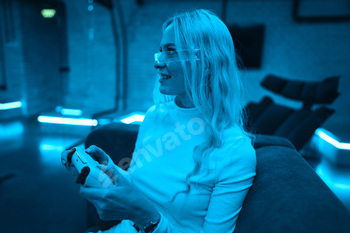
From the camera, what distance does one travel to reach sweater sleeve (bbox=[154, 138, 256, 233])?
678 millimetres

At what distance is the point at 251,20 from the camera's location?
15.0 ft

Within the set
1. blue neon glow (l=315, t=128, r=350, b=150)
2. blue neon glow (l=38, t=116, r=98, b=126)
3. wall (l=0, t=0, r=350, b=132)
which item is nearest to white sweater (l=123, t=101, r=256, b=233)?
blue neon glow (l=315, t=128, r=350, b=150)

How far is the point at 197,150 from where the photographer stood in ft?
2.53

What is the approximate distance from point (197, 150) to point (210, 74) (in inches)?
10.2

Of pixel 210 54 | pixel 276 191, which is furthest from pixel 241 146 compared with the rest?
pixel 210 54

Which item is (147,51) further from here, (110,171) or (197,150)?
(110,171)

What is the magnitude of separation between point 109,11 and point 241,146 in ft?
16.6

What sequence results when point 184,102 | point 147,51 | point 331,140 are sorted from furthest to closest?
point 147,51, point 331,140, point 184,102

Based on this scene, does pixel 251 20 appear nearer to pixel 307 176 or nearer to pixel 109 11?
pixel 109 11

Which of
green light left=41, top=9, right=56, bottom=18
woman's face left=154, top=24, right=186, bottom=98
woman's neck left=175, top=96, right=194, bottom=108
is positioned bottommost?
woman's neck left=175, top=96, right=194, bottom=108

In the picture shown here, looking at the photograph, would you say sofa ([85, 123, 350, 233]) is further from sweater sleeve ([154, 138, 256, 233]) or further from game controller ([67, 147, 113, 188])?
game controller ([67, 147, 113, 188])

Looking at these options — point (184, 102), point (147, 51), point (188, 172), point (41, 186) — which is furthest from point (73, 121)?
point (188, 172)

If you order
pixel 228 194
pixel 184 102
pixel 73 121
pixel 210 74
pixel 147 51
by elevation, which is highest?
pixel 147 51

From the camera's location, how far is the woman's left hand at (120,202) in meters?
0.58
